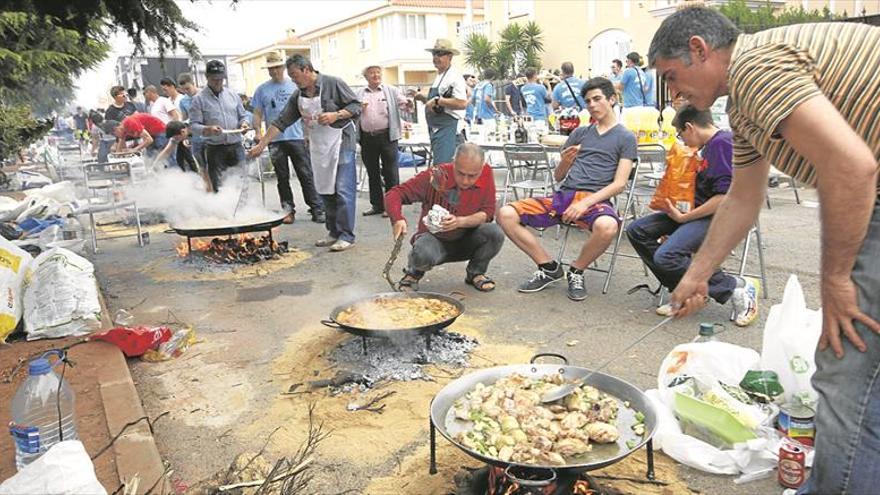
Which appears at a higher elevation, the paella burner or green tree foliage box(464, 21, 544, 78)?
green tree foliage box(464, 21, 544, 78)

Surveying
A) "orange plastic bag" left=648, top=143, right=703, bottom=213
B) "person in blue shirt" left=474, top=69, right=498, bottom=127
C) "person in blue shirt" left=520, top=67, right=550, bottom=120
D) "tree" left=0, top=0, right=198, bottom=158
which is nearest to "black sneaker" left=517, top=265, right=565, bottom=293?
"orange plastic bag" left=648, top=143, right=703, bottom=213

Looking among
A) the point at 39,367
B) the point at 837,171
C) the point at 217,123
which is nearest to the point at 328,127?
the point at 217,123

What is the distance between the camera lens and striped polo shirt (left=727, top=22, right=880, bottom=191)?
5.54 ft

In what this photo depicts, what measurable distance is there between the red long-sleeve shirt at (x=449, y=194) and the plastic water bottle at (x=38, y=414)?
291cm

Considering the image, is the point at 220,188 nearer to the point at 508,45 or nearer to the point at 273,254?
the point at 273,254

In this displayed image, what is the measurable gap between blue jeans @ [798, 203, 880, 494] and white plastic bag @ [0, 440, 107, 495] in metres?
2.23

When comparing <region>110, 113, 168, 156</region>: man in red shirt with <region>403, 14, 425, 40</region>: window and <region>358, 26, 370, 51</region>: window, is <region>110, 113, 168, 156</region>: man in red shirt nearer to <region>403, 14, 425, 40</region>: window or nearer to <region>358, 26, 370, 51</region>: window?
<region>403, 14, 425, 40</region>: window

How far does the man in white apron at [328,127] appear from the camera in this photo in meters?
7.09

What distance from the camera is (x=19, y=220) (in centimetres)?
623

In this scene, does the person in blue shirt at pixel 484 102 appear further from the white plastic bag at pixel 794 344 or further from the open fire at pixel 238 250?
the white plastic bag at pixel 794 344

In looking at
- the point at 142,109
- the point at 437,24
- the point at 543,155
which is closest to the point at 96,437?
the point at 543,155

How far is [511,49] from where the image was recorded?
32.0 meters

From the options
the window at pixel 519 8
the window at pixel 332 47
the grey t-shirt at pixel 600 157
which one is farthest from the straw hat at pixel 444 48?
the window at pixel 332 47

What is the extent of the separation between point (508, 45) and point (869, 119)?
32.1m
